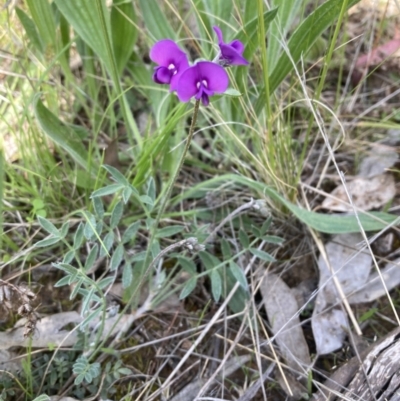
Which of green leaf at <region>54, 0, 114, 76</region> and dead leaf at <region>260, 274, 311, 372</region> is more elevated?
green leaf at <region>54, 0, 114, 76</region>

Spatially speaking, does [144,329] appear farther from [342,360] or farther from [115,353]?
[342,360]

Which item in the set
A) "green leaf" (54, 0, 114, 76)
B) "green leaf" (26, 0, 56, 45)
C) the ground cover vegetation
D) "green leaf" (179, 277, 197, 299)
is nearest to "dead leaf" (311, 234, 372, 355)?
the ground cover vegetation

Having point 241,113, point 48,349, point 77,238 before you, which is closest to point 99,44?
point 241,113

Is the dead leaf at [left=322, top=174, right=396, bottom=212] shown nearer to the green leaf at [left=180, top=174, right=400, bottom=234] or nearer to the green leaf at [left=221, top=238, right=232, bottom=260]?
the green leaf at [left=180, top=174, right=400, bottom=234]

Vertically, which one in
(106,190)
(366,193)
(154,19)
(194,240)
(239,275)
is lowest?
(366,193)

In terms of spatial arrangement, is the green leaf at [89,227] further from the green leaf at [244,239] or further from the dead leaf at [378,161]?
the dead leaf at [378,161]

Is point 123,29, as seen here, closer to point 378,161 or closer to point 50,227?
point 50,227

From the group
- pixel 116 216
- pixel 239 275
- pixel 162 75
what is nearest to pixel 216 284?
pixel 239 275
